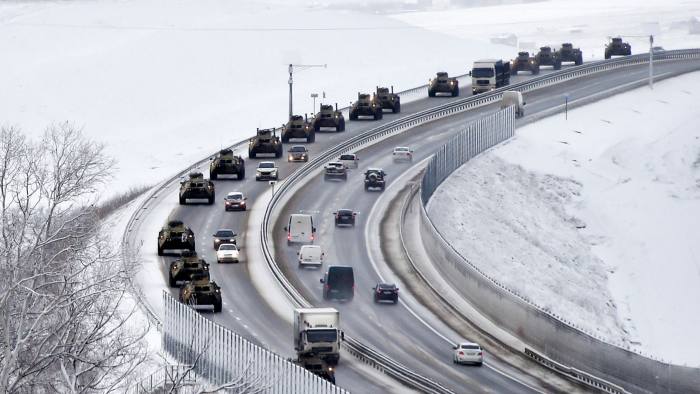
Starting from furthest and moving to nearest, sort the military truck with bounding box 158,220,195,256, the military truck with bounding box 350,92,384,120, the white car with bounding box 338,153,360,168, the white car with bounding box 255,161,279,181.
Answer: the military truck with bounding box 350,92,384,120
the white car with bounding box 338,153,360,168
the white car with bounding box 255,161,279,181
the military truck with bounding box 158,220,195,256

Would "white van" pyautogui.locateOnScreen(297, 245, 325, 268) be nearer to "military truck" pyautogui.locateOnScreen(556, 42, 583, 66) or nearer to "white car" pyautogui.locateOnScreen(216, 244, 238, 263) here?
"white car" pyautogui.locateOnScreen(216, 244, 238, 263)

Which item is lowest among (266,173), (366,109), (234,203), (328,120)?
Answer: (234,203)

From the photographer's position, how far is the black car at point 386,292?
74.3 m

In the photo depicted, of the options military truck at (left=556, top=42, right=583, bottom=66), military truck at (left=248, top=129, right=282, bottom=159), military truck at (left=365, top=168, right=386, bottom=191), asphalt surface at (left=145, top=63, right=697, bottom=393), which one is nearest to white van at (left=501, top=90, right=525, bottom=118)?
asphalt surface at (left=145, top=63, right=697, bottom=393)

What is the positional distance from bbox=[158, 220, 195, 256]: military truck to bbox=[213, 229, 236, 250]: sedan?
223 cm

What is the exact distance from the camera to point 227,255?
8125cm

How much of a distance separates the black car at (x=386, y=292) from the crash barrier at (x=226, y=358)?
1451 centimetres

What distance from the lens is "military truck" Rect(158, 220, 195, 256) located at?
8219 centimetres

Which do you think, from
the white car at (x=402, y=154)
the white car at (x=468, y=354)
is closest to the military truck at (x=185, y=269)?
the white car at (x=468, y=354)

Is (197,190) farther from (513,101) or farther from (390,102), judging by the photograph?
(513,101)

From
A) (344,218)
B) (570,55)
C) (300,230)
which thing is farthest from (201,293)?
(570,55)

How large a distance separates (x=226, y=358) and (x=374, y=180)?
47.5 meters

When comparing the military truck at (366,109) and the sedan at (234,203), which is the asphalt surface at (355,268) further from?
the military truck at (366,109)

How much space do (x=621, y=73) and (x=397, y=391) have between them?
97762 millimetres
